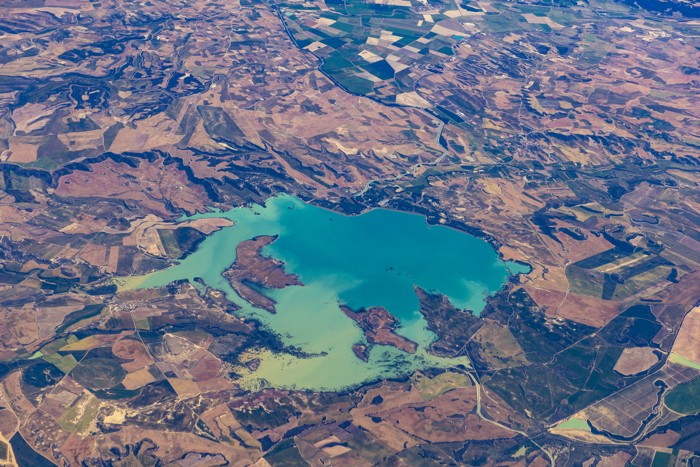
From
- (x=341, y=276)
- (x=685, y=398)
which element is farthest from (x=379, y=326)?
(x=685, y=398)

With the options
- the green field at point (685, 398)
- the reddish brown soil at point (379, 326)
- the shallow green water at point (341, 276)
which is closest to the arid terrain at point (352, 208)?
the green field at point (685, 398)

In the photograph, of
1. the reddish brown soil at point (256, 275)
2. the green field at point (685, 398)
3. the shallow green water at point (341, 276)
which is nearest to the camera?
the green field at point (685, 398)

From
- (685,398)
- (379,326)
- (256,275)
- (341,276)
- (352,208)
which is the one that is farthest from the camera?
(352,208)

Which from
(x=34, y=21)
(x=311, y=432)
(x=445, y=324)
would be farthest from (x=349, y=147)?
(x=34, y=21)

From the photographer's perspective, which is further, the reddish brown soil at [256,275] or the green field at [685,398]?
the reddish brown soil at [256,275]

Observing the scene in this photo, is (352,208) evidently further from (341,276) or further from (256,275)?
(256,275)

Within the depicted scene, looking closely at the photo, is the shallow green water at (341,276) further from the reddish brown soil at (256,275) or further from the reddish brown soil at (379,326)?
the reddish brown soil at (256,275)

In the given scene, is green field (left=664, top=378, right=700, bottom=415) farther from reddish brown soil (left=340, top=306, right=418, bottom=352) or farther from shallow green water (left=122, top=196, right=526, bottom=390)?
reddish brown soil (left=340, top=306, right=418, bottom=352)
